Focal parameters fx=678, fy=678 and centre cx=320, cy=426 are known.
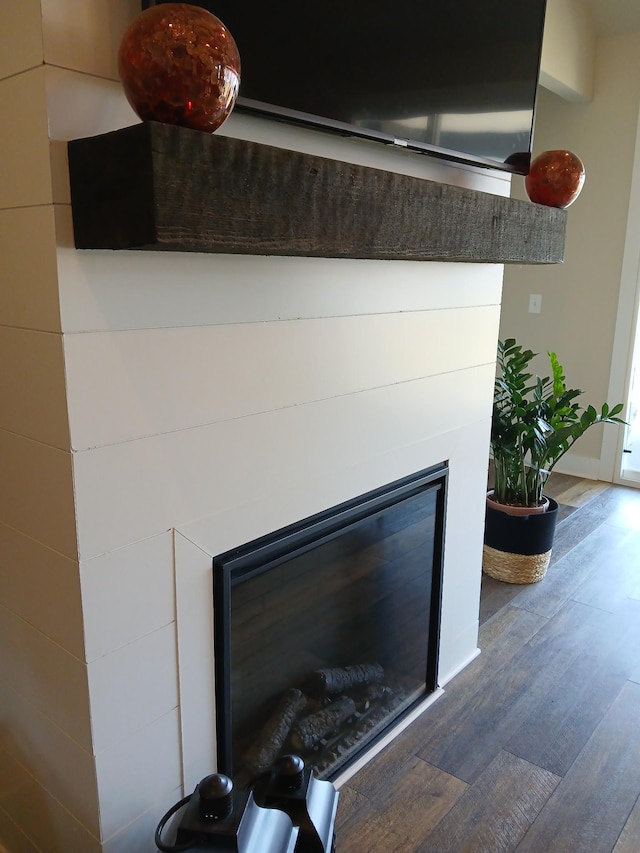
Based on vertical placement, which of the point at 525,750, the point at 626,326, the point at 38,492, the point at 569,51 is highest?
the point at 569,51

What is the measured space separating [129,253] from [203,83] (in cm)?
26

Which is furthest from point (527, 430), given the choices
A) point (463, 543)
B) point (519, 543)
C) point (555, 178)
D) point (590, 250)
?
point (590, 250)

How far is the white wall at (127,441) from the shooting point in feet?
3.11

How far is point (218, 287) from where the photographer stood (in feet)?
3.71

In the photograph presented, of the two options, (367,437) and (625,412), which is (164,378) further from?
(625,412)

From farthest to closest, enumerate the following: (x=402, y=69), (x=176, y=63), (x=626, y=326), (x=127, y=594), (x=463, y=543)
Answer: (x=626, y=326), (x=463, y=543), (x=402, y=69), (x=127, y=594), (x=176, y=63)

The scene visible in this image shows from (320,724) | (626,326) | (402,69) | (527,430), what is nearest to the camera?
(402,69)

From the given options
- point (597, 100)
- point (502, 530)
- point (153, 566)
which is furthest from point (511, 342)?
point (153, 566)

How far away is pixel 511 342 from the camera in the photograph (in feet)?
9.05

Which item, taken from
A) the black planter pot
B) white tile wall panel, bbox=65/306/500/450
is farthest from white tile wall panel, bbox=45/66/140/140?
the black planter pot

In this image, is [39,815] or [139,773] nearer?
[139,773]

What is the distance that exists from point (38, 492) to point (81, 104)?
0.57 metres

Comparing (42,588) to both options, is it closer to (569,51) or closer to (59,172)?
(59,172)

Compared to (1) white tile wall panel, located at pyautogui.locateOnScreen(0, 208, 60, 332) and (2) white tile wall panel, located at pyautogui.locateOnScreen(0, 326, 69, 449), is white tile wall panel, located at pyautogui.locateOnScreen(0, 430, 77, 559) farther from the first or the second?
(1) white tile wall panel, located at pyautogui.locateOnScreen(0, 208, 60, 332)
